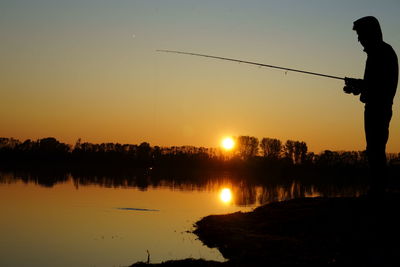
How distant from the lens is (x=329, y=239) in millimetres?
10164

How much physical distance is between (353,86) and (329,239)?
3.35m

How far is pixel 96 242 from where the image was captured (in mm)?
20500

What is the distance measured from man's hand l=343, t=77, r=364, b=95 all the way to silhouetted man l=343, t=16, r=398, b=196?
0.57ft

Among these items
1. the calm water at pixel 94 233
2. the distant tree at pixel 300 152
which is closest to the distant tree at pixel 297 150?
the distant tree at pixel 300 152

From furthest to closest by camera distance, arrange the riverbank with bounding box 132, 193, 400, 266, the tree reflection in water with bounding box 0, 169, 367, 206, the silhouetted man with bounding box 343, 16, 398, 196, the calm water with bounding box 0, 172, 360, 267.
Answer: the tree reflection in water with bounding box 0, 169, 367, 206 < the calm water with bounding box 0, 172, 360, 267 < the silhouetted man with bounding box 343, 16, 398, 196 < the riverbank with bounding box 132, 193, 400, 266

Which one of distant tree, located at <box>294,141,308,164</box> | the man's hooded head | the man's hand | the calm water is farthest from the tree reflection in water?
distant tree, located at <box>294,141,308,164</box>

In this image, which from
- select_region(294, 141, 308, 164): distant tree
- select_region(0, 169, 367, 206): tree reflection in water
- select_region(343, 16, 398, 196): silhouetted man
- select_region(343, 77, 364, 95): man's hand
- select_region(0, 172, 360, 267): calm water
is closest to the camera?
select_region(343, 16, 398, 196): silhouetted man

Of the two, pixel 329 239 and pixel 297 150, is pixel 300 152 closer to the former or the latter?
pixel 297 150

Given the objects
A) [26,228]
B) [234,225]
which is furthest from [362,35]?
[26,228]

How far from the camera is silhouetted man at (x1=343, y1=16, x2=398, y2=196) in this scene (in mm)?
9266

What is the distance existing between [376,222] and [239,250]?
468 cm

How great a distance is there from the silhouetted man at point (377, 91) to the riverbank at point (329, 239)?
67 cm

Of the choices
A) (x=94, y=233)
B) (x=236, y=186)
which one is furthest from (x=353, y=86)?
(x=236, y=186)

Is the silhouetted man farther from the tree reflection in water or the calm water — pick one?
the tree reflection in water
